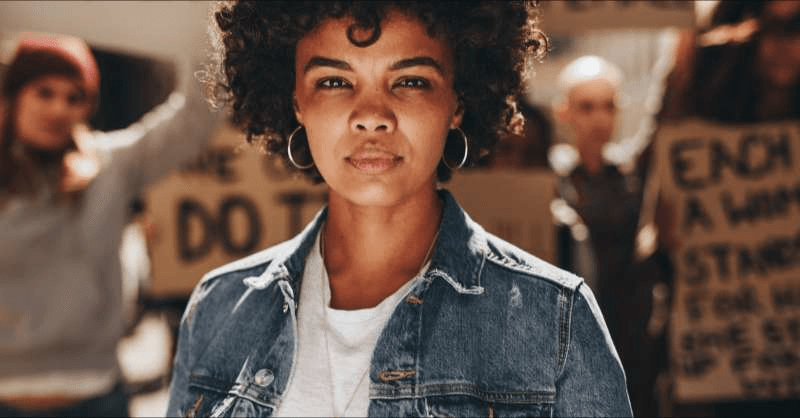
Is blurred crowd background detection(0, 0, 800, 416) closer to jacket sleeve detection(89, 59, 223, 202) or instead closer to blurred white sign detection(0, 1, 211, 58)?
jacket sleeve detection(89, 59, 223, 202)

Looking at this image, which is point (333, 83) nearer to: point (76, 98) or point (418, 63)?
point (418, 63)

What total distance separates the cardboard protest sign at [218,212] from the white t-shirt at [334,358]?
1.95 metres

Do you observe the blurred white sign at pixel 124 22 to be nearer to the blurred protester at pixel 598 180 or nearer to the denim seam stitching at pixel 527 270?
the denim seam stitching at pixel 527 270

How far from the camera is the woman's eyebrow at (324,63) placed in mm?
1598

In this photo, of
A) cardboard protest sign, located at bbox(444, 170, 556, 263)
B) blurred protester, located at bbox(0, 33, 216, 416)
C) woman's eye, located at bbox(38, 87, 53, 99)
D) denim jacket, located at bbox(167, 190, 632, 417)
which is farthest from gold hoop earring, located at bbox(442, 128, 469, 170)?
woman's eye, located at bbox(38, 87, 53, 99)

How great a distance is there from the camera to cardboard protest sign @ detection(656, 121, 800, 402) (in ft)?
11.0

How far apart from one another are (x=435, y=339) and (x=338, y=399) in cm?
19

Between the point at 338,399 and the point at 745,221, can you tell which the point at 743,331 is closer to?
the point at 745,221

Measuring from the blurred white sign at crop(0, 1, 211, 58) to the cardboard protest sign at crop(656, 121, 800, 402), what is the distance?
6.22 ft

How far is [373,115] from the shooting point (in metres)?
1.55

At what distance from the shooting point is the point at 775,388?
3314 mm

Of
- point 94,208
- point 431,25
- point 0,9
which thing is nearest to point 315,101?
point 431,25

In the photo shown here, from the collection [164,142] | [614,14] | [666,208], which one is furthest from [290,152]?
[666,208]

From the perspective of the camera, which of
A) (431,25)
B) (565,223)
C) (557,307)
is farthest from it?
(565,223)
